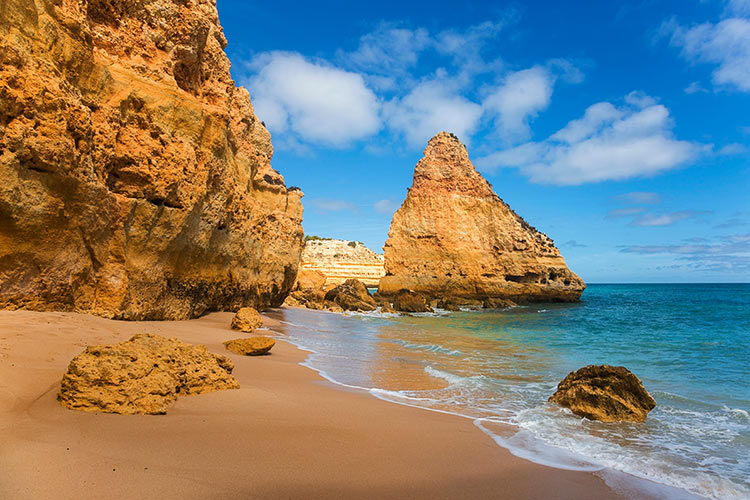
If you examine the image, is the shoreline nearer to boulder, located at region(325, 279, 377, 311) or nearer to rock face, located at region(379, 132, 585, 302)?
boulder, located at region(325, 279, 377, 311)

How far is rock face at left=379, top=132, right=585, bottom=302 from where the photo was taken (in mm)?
38625

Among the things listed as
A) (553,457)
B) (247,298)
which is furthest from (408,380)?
(247,298)

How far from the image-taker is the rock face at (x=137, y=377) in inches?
128

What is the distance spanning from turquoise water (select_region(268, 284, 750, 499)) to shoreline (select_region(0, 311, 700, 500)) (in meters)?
0.75

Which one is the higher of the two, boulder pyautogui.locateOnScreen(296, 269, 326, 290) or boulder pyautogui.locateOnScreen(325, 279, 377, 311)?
boulder pyautogui.locateOnScreen(296, 269, 326, 290)

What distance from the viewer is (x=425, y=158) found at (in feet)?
141

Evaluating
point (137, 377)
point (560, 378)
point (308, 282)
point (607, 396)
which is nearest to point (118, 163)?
point (137, 377)

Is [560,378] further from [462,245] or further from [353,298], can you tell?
[462,245]

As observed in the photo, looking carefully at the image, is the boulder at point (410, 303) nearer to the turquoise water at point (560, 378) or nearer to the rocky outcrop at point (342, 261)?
the turquoise water at point (560, 378)

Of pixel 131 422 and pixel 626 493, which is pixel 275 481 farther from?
pixel 626 493

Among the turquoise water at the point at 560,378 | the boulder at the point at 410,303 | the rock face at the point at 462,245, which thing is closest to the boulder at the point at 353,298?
the boulder at the point at 410,303

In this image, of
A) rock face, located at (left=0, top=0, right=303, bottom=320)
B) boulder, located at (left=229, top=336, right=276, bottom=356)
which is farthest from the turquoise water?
rock face, located at (left=0, top=0, right=303, bottom=320)

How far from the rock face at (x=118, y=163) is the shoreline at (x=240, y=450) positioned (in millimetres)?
1653

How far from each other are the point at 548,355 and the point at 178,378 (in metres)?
10.2
